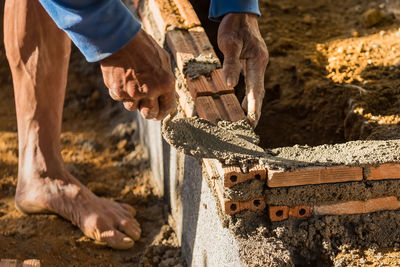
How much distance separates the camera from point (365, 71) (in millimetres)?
3436

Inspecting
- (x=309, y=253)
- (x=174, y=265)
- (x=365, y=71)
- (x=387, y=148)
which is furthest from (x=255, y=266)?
(x=365, y=71)

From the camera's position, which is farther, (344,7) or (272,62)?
(344,7)

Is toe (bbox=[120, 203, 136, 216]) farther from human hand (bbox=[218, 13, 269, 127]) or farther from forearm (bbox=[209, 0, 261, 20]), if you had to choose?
forearm (bbox=[209, 0, 261, 20])

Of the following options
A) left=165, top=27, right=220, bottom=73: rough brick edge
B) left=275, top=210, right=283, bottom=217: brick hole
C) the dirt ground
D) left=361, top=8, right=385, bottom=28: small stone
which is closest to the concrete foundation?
left=275, top=210, right=283, bottom=217: brick hole

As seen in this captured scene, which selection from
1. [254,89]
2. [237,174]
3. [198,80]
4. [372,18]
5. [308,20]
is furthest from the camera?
[308,20]

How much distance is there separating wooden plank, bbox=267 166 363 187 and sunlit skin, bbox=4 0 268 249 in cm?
39

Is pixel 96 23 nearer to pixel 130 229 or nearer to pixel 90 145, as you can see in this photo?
pixel 130 229

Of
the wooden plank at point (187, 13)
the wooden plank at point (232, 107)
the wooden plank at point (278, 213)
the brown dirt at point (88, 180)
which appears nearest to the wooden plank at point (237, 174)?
the wooden plank at point (278, 213)

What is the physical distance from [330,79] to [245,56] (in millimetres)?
938

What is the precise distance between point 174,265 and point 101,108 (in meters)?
1.68

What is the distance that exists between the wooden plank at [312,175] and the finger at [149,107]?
48 cm

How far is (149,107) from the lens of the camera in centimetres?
206

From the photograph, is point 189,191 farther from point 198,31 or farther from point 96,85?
point 96,85

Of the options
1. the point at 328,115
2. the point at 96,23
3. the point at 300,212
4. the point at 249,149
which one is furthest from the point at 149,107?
the point at 328,115
